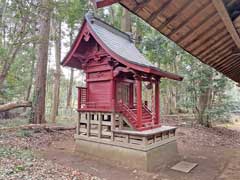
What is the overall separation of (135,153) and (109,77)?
101 inches

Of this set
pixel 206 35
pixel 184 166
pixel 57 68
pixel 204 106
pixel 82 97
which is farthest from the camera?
pixel 57 68

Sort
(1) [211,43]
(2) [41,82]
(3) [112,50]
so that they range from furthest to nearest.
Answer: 1. (2) [41,82]
2. (3) [112,50]
3. (1) [211,43]

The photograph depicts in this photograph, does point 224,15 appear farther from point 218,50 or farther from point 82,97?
point 82,97

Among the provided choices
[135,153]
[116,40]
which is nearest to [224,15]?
[135,153]

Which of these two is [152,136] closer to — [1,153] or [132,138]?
[132,138]

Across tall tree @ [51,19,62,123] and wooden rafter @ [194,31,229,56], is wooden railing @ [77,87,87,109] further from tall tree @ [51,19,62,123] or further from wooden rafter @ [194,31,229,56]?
tall tree @ [51,19,62,123]

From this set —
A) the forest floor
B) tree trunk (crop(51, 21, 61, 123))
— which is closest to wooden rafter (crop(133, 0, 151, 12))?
the forest floor

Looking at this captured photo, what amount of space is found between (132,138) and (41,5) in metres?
5.04

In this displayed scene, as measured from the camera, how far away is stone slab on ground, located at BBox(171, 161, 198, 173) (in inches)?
235

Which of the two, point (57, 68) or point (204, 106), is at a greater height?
point (57, 68)

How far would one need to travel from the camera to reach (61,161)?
6.19 metres

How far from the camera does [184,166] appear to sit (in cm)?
625

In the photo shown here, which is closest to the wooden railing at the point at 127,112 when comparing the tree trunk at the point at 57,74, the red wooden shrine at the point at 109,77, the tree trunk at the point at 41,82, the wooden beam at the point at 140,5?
the red wooden shrine at the point at 109,77

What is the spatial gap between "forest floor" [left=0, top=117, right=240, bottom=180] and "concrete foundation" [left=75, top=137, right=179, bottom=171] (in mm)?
210
